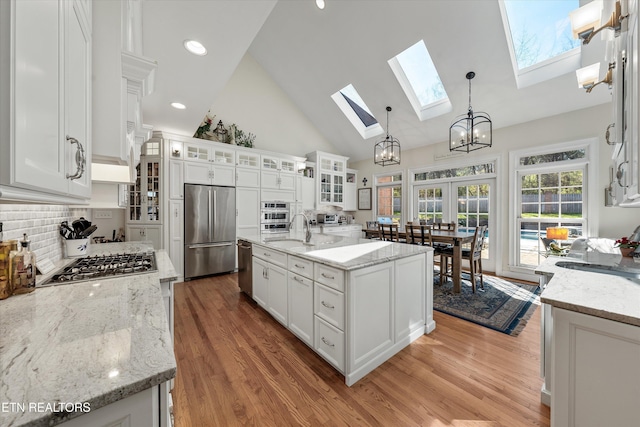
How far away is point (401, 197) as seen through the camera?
5.71 metres

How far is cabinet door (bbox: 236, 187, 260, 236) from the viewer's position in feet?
15.1

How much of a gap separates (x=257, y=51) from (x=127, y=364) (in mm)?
5941

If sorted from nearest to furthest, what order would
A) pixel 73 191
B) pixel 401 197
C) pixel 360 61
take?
pixel 73 191
pixel 360 61
pixel 401 197

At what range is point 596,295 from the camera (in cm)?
101

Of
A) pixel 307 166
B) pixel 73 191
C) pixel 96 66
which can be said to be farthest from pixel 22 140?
pixel 307 166

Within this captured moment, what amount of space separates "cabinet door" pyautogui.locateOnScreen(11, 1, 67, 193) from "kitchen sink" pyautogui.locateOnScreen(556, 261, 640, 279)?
2.47 meters

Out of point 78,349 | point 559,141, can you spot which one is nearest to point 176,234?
point 78,349

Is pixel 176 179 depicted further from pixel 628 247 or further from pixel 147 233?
pixel 628 247

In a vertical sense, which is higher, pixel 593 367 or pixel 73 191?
pixel 73 191

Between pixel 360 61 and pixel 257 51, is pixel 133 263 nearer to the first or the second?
pixel 360 61

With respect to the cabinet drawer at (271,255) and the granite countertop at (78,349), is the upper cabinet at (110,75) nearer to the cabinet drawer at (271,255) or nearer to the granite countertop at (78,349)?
the granite countertop at (78,349)

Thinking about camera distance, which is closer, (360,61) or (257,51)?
(360,61)

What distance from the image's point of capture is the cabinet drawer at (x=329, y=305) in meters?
1.72

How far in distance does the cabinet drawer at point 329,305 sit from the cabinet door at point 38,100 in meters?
1.53
